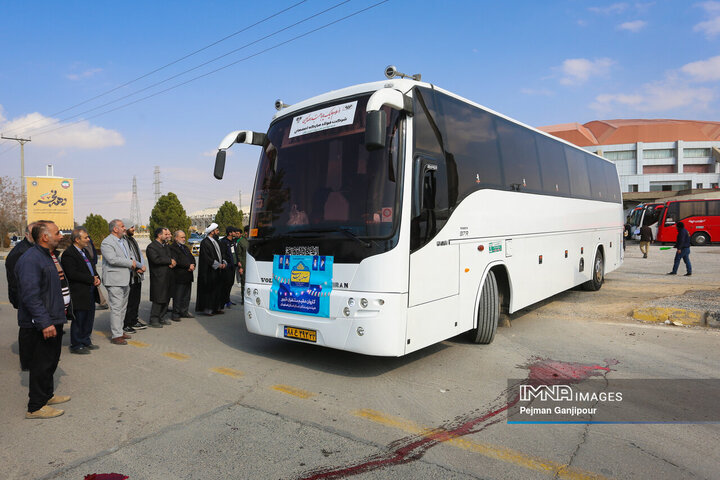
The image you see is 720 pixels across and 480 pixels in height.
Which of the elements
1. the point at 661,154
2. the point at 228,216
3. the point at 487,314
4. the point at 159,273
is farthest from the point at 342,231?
Result: the point at 661,154

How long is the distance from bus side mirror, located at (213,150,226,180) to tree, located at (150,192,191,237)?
39.0m

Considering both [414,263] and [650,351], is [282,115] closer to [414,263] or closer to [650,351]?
[414,263]

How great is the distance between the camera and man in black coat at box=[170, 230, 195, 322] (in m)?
9.28

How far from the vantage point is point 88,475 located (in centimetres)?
340

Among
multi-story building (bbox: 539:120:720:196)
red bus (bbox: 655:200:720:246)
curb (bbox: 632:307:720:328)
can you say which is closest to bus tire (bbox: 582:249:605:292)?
curb (bbox: 632:307:720:328)

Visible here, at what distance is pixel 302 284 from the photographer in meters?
5.90

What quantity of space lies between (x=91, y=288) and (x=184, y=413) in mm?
3526

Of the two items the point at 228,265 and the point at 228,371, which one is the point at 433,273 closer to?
the point at 228,371

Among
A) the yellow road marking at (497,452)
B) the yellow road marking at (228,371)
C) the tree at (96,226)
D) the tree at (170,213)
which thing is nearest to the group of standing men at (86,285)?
the yellow road marking at (228,371)

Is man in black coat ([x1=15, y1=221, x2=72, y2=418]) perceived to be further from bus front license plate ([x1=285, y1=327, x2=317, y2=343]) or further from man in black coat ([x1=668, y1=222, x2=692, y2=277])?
man in black coat ([x1=668, y1=222, x2=692, y2=277])

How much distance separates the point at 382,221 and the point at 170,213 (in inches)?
1651

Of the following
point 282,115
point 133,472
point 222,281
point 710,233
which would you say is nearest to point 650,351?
point 282,115

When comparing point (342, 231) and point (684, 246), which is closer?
point (342, 231)

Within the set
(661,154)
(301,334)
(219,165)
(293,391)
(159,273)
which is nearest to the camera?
(293,391)
